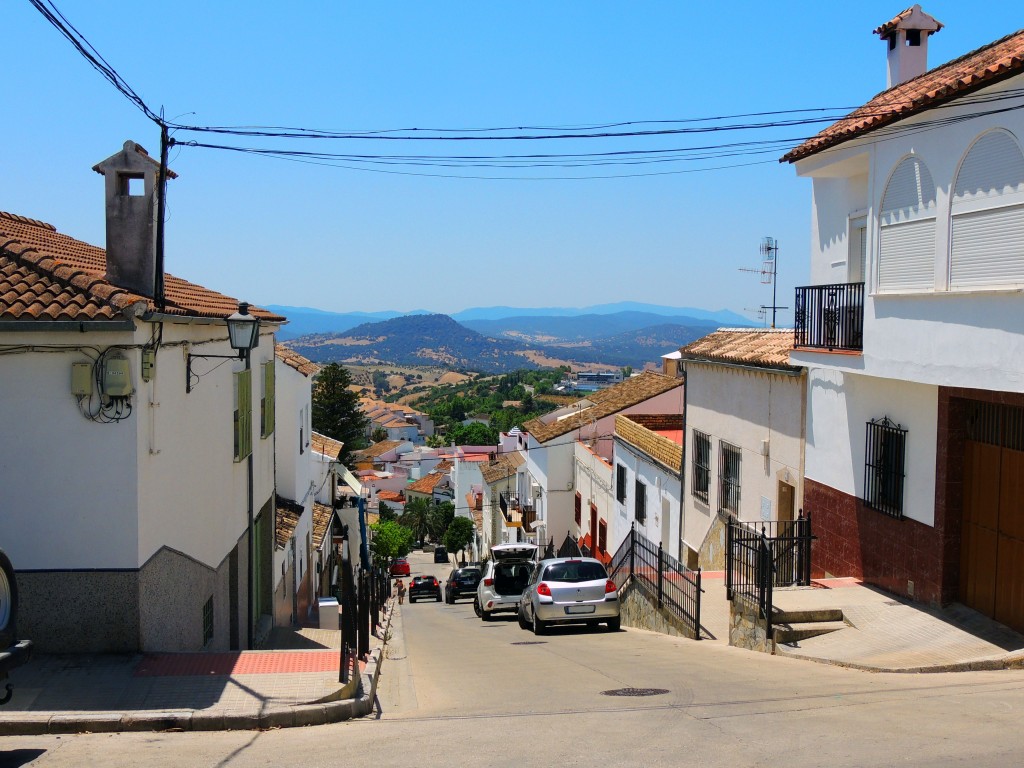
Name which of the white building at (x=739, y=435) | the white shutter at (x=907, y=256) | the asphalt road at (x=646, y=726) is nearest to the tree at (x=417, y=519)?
the white building at (x=739, y=435)

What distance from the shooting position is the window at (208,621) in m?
12.8

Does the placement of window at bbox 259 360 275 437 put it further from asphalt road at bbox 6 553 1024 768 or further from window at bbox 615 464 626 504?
window at bbox 615 464 626 504

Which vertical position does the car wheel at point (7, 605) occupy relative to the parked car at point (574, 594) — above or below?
above

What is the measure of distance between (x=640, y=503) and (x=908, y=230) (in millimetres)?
16222

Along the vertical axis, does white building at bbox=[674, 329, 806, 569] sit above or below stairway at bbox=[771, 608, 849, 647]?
above

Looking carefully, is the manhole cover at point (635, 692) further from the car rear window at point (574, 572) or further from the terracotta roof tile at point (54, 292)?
the car rear window at point (574, 572)

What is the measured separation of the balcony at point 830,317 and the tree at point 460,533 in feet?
194

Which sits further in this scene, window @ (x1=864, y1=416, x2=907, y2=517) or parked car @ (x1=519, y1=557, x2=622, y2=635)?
parked car @ (x1=519, y1=557, x2=622, y2=635)

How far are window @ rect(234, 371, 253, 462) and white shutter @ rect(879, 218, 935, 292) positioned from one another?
30.7 feet

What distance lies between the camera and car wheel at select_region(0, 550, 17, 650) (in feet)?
23.2

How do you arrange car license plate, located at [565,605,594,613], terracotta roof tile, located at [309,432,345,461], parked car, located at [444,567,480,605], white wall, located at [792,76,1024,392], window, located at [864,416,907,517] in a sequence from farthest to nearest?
parked car, located at [444,567,480,605]
terracotta roof tile, located at [309,432,345,461]
car license plate, located at [565,605,594,613]
window, located at [864,416,907,517]
white wall, located at [792,76,1024,392]

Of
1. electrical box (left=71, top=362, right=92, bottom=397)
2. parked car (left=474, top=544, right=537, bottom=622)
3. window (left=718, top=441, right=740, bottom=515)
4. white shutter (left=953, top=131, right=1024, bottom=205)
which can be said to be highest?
A: white shutter (left=953, top=131, right=1024, bottom=205)

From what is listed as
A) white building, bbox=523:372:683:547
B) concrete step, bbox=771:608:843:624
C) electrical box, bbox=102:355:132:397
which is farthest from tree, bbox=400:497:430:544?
electrical box, bbox=102:355:132:397

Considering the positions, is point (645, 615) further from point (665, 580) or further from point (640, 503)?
point (640, 503)
